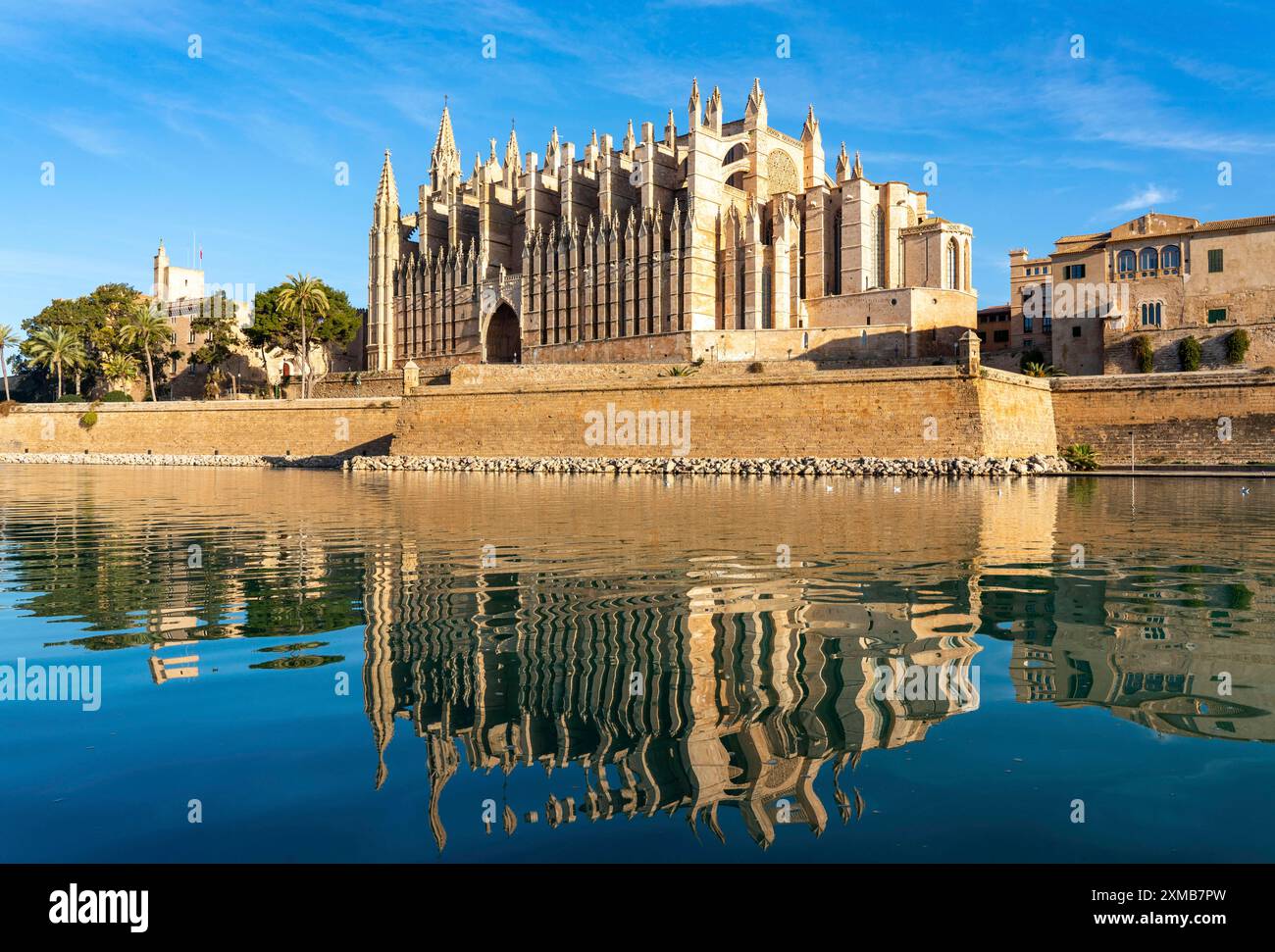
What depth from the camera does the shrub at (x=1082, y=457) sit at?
36.7m

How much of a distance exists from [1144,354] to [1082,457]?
25.4 ft

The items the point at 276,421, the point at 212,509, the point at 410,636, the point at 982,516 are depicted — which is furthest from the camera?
the point at 276,421

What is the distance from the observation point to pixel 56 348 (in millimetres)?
68812

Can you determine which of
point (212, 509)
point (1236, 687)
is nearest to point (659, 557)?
point (1236, 687)

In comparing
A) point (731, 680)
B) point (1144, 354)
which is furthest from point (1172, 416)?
point (731, 680)

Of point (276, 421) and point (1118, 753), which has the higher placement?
point (276, 421)

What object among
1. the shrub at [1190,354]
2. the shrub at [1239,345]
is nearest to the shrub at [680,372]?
the shrub at [1190,354]

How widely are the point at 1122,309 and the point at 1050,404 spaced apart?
7.30m

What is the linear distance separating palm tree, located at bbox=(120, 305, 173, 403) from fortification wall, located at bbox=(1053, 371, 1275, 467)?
5657cm

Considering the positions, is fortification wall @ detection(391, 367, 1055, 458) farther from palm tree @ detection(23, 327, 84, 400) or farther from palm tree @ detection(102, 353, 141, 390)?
palm tree @ detection(23, 327, 84, 400)

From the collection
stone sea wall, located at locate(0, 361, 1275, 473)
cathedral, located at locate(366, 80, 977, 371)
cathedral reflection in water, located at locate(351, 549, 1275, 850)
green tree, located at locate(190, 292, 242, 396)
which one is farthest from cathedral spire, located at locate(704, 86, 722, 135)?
cathedral reflection in water, located at locate(351, 549, 1275, 850)

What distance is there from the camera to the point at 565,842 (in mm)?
3902

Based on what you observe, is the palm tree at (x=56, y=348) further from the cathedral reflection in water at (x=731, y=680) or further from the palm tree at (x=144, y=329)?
the cathedral reflection in water at (x=731, y=680)
